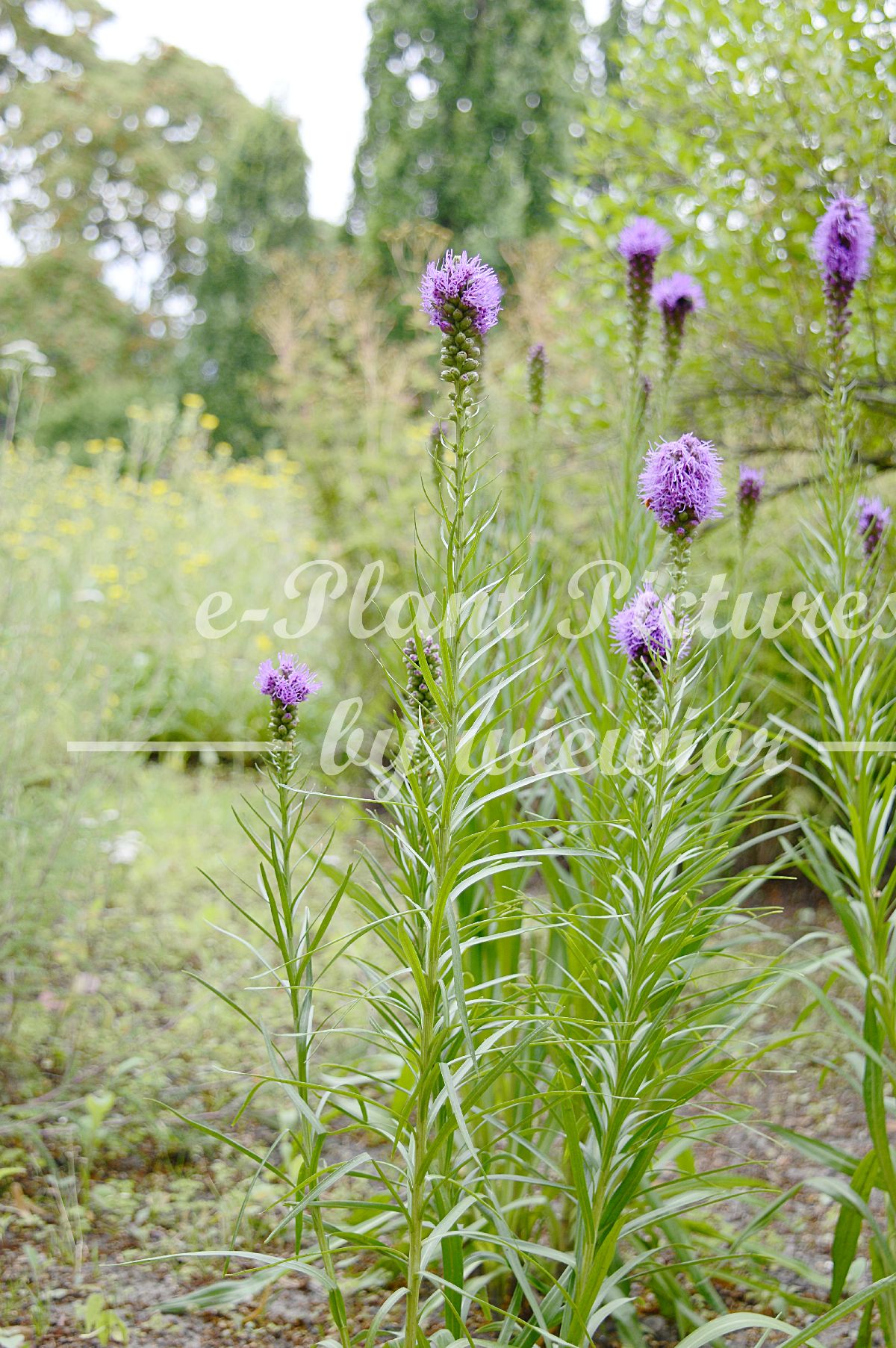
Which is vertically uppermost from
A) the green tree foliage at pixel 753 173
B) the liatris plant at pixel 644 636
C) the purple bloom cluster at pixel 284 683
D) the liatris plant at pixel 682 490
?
the green tree foliage at pixel 753 173

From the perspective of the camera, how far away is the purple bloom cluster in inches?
49.0

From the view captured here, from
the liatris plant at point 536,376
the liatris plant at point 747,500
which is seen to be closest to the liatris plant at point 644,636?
the liatris plant at point 747,500

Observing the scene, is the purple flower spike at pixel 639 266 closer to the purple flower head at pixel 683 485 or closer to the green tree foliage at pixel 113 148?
the purple flower head at pixel 683 485

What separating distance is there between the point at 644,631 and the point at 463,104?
1352 centimetres

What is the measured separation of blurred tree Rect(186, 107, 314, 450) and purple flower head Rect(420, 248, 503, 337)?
1355 centimetres

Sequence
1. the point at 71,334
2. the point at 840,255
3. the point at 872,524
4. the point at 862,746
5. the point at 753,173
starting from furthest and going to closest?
the point at 71,334 < the point at 753,173 < the point at 872,524 < the point at 840,255 < the point at 862,746

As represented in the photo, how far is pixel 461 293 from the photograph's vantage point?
1.09 meters

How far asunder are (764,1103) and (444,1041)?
6.01 feet

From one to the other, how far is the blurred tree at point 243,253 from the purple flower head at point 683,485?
13554mm

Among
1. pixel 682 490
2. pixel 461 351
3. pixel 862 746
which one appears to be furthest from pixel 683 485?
pixel 862 746

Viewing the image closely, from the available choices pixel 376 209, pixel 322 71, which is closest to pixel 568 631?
pixel 376 209

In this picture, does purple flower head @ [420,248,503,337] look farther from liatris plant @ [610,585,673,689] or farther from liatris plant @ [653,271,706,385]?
liatris plant @ [653,271,706,385]

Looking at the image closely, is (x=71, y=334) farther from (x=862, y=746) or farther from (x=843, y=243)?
(x=862, y=746)

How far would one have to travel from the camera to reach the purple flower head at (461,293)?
107 cm
